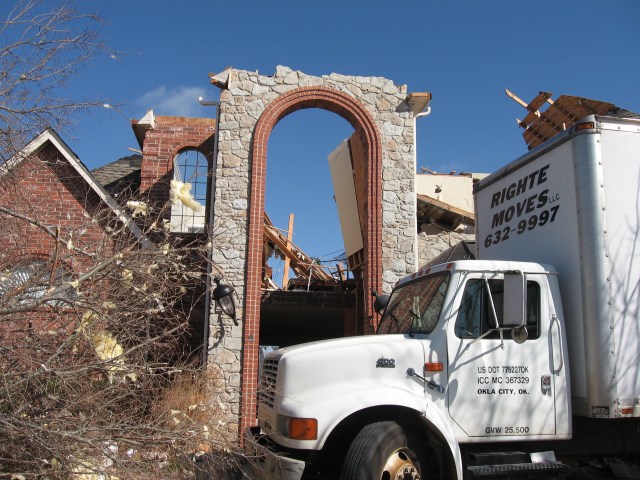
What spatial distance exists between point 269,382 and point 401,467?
58.8 inches

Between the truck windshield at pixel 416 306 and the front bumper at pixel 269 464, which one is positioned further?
the truck windshield at pixel 416 306

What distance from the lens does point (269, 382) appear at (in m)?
5.86

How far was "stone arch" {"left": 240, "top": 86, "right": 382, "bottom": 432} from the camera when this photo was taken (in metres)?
11.0

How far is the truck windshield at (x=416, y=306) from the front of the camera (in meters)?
5.80

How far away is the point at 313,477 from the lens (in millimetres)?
5258

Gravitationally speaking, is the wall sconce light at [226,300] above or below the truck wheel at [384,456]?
above

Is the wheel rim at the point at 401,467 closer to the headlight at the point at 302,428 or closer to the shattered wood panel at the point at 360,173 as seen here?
the headlight at the point at 302,428

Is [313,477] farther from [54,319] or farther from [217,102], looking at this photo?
[217,102]

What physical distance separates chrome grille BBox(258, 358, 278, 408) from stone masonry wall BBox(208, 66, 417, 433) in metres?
5.00

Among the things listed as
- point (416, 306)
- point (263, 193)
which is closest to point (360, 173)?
point (263, 193)

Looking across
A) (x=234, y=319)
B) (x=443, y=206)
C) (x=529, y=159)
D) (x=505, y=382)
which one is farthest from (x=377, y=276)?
(x=505, y=382)

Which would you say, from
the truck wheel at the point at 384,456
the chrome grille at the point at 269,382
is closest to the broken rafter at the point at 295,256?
the chrome grille at the point at 269,382

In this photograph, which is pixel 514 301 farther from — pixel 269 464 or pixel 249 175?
pixel 249 175

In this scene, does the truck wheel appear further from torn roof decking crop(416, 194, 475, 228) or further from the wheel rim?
torn roof decking crop(416, 194, 475, 228)
